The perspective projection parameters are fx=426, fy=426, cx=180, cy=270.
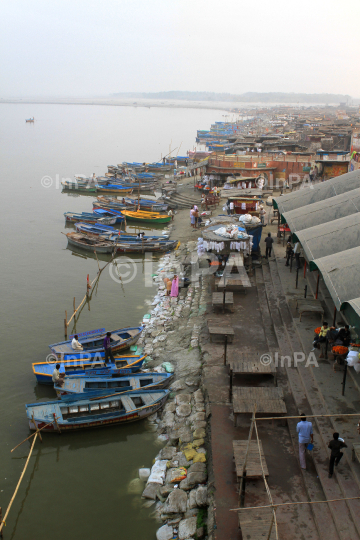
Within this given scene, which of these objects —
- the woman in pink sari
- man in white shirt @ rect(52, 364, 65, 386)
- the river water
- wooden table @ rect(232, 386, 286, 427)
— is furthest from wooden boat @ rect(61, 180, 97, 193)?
wooden table @ rect(232, 386, 286, 427)

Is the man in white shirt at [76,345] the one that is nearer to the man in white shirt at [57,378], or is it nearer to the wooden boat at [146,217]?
the man in white shirt at [57,378]

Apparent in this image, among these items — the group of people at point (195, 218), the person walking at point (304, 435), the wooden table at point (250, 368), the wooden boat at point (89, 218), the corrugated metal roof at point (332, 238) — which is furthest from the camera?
the wooden boat at point (89, 218)

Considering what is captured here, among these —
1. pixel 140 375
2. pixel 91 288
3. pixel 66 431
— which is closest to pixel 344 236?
pixel 140 375

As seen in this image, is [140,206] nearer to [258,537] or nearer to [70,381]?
[70,381]

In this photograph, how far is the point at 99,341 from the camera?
13.1 m

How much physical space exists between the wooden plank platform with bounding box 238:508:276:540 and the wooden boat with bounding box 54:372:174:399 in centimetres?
480

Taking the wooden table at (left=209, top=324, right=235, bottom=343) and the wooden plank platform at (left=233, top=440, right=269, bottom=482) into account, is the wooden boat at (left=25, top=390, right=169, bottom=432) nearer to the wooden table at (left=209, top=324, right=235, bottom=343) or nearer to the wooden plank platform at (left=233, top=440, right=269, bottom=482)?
the wooden table at (left=209, top=324, right=235, bottom=343)

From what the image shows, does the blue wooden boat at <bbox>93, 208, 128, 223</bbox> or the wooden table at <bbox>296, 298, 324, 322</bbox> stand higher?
the wooden table at <bbox>296, 298, 324, 322</bbox>

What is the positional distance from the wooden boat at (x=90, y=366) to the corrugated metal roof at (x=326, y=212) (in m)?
6.23

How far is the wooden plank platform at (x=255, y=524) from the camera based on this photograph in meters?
5.61

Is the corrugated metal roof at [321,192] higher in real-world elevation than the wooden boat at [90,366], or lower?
higher

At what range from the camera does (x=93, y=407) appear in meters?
10.2

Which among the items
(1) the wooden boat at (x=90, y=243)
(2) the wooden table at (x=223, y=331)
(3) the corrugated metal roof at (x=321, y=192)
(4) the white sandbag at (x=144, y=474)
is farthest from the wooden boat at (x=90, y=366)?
(1) the wooden boat at (x=90, y=243)

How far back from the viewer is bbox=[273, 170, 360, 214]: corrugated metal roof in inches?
593
